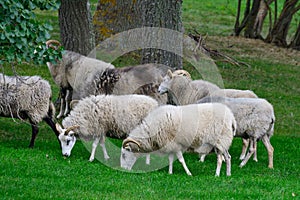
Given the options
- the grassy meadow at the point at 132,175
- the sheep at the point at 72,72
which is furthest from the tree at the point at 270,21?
the sheep at the point at 72,72

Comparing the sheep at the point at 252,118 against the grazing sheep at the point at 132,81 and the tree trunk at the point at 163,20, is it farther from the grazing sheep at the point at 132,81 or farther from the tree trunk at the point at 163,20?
the tree trunk at the point at 163,20

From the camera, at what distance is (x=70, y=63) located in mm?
12703

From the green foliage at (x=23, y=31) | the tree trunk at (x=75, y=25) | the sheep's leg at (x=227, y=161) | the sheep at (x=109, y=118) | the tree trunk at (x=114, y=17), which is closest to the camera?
the green foliage at (x=23, y=31)

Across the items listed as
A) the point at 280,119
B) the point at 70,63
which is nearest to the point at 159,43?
Result: the point at 70,63

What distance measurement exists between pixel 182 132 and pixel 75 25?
5338 mm

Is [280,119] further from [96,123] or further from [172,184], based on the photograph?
[172,184]

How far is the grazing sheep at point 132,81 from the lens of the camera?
11.5 metres

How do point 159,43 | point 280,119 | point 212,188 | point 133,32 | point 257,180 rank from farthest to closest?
point 133,32, point 280,119, point 159,43, point 257,180, point 212,188

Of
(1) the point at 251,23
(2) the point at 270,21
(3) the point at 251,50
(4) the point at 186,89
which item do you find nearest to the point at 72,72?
(4) the point at 186,89

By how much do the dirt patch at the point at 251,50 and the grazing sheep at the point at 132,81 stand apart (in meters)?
9.50

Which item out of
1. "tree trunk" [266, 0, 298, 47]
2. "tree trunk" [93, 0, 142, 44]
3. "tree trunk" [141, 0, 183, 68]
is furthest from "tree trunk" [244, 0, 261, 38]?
"tree trunk" [141, 0, 183, 68]

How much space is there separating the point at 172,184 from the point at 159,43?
4587 millimetres

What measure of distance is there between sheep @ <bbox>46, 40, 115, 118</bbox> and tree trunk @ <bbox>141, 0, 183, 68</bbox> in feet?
3.07

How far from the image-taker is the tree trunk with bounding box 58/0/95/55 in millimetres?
13805
